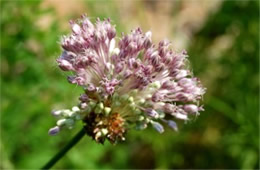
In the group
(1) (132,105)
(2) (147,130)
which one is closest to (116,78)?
(1) (132,105)

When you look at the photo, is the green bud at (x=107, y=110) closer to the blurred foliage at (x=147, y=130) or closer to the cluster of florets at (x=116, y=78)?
the cluster of florets at (x=116, y=78)

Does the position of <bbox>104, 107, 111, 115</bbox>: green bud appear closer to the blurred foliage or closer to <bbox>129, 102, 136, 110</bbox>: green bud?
<bbox>129, 102, 136, 110</bbox>: green bud

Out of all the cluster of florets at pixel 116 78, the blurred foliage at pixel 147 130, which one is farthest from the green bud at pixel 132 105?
the blurred foliage at pixel 147 130

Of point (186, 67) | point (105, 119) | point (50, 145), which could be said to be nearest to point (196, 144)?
point (50, 145)

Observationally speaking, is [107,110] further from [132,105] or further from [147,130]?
[147,130]

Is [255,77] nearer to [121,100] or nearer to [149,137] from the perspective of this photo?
[149,137]

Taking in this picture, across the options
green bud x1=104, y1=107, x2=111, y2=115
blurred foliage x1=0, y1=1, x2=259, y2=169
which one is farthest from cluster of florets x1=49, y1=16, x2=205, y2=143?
blurred foliage x1=0, y1=1, x2=259, y2=169
